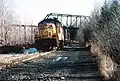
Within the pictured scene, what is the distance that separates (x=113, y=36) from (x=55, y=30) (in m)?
24.8

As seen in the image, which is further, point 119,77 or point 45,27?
point 45,27

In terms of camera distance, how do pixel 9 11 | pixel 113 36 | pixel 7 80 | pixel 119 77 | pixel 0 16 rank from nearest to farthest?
pixel 119 77 → pixel 7 80 → pixel 113 36 → pixel 0 16 → pixel 9 11

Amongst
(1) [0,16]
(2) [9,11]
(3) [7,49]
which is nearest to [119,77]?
(3) [7,49]

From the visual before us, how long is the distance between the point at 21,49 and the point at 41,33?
9.79 feet

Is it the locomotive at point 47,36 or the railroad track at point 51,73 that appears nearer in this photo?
the railroad track at point 51,73

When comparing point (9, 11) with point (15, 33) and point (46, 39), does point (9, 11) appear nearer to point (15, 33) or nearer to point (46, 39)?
point (15, 33)

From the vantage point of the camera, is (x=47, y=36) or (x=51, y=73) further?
Result: (x=47, y=36)

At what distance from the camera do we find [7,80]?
11391mm

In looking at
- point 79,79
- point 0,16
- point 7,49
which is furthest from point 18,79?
point 0,16

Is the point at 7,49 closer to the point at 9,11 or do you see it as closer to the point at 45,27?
the point at 45,27

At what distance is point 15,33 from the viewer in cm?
7475

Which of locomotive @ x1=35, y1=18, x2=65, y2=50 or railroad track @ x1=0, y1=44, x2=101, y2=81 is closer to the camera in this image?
railroad track @ x1=0, y1=44, x2=101, y2=81

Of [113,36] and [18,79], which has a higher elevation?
[113,36]

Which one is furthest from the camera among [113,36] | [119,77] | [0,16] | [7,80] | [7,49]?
[0,16]
